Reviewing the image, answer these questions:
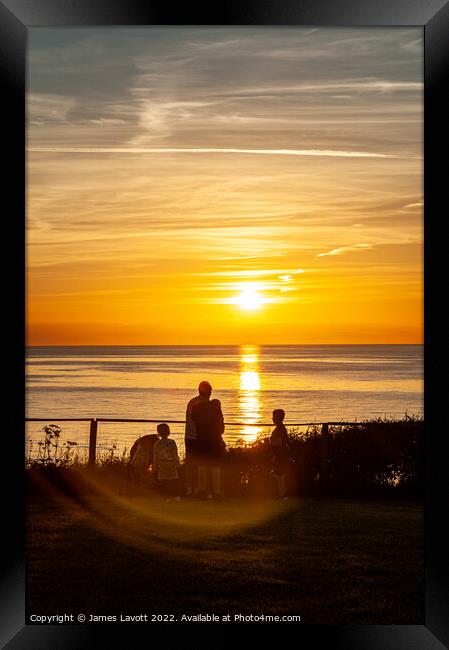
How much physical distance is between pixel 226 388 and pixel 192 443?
1096 inches

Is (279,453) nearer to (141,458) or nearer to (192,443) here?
(192,443)

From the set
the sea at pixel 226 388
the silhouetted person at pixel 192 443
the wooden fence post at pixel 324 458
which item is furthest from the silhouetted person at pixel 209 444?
the sea at pixel 226 388

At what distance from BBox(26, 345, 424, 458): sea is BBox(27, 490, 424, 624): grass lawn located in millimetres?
→ 6429

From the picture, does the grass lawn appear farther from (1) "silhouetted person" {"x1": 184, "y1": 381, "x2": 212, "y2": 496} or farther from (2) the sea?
(2) the sea

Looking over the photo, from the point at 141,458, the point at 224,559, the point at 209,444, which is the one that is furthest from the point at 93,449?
the point at 224,559

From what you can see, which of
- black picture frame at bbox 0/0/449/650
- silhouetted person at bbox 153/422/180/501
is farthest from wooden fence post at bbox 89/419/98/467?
black picture frame at bbox 0/0/449/650

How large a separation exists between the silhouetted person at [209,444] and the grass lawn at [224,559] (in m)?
0.26

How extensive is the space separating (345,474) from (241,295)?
11.6 m

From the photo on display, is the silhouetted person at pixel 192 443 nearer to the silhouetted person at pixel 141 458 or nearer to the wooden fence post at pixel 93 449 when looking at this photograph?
the silhouetted person at pixel 141 458

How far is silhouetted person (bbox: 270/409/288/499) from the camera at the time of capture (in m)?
8.38

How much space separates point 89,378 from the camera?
41.8 metres

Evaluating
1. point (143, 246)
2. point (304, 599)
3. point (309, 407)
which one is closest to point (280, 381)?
point (309, 407)

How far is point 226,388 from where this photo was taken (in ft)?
116
